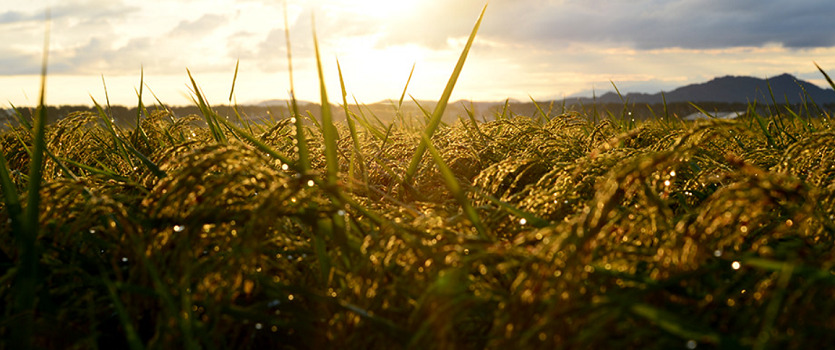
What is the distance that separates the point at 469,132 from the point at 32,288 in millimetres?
1918

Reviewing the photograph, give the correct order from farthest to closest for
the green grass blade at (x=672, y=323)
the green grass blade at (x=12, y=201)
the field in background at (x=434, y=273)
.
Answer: the green grass blade at (x=12, y=201), the field in background at (x=434, y=273), the green grass blade at (x=672, y=323)

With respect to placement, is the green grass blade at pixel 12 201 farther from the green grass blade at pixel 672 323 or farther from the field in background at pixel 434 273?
the green grass blade at pixel 672 323

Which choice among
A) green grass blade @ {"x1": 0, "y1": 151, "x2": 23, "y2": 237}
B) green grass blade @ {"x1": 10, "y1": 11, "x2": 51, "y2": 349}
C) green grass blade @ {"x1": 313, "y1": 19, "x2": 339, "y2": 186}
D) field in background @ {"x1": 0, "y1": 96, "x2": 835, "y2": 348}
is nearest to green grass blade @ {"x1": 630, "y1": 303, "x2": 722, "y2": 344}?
field in background @ {"x1": 0, "y1": 96, "x2": 835, "y2": 348}

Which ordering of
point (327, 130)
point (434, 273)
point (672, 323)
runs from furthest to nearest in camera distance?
point (327, 130) → point (434, 273) → point (672, 323)

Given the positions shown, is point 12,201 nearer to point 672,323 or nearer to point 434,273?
point 434,273

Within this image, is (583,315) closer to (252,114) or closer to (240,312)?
(240,312)

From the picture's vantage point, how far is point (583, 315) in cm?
83

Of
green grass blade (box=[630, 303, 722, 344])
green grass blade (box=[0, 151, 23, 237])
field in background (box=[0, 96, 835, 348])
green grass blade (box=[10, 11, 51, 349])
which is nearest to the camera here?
green grass blade (box=[630, 303, 722, 344])

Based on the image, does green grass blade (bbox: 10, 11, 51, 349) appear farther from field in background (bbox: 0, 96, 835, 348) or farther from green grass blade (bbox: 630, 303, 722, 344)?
green grass blade (bbox: 630, 303, 722, 344)

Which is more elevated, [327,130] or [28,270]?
[327,130]

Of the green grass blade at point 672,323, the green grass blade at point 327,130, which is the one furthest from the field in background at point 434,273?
the green grass blade at point 327,130

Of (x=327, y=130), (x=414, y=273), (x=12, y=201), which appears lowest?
(x=414, y=273)

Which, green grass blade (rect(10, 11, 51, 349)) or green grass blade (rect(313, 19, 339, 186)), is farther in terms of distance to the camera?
green grass blade (rect(313, 19, 339, 186))

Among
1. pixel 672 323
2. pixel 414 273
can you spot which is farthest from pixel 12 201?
pixel 672 323
